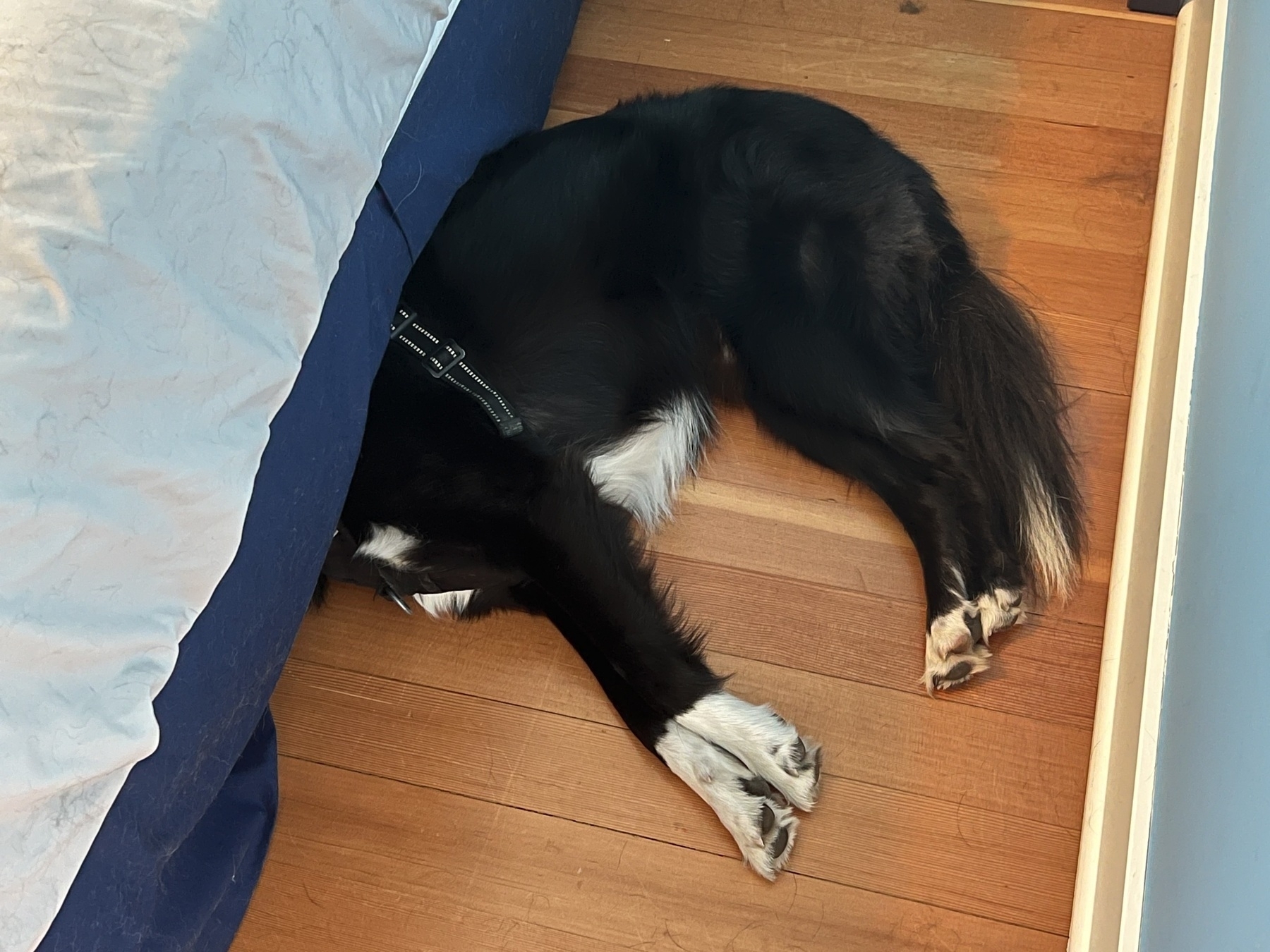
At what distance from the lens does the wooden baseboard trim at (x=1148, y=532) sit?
3.93 feet

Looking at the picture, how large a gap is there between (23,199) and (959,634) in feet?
4.07

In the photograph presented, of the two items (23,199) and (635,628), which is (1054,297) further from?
(23,199)

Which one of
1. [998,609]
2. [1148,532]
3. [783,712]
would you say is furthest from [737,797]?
[1148,532]

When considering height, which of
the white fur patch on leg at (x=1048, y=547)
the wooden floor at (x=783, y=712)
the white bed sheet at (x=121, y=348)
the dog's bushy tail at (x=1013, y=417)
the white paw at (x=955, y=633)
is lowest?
the wooden floor at (x=783, y=712)

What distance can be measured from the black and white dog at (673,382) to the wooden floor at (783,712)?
0.21ft

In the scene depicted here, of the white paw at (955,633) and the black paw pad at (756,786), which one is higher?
the white paw at (955,633)

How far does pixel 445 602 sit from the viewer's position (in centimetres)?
158

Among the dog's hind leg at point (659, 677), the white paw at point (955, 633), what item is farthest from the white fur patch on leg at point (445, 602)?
the white paw at point (955, 633)

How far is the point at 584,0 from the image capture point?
2221mm

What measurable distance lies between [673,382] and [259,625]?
29.5 inches

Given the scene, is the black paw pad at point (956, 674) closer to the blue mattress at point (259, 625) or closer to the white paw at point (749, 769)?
the white paw at point (749, 769)

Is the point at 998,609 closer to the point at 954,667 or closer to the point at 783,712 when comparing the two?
the point at 954,667

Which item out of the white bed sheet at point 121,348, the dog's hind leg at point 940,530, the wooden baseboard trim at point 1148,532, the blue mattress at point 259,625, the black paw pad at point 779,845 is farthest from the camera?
the dog's hind leg at point 940,530

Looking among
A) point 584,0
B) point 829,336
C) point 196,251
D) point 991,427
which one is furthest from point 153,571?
point 584,0
